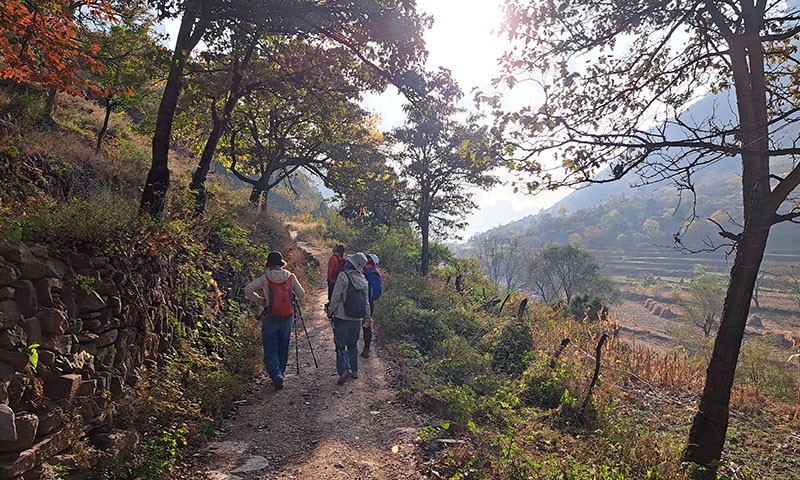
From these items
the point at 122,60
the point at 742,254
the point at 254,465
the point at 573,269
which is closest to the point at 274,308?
the point at 254,465

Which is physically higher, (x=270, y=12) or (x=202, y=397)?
(x=270, y=12)

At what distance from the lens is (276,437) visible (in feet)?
15.6

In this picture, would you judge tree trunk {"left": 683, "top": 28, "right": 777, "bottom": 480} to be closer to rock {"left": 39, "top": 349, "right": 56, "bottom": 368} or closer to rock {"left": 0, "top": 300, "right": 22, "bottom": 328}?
rock {"left": 39, "top": 349, "right": 56, "bottom": 368}

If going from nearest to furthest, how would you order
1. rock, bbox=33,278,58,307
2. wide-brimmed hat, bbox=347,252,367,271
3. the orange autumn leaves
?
rock, bbox=33,278,58,307 < the orange autumn leaves < wide-brimmed hat, bbox=347,252,367,271

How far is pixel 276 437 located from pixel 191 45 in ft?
22.4

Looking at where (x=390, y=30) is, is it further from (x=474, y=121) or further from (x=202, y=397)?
(x=474, y=121)

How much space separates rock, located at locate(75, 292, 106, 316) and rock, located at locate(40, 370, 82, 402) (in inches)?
29.9

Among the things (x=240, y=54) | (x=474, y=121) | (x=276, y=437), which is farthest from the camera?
(x=474, y=121)

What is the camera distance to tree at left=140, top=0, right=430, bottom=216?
6117 millimetres

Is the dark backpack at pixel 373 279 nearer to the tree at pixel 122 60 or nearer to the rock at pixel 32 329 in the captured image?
the rock at pixel 32 329

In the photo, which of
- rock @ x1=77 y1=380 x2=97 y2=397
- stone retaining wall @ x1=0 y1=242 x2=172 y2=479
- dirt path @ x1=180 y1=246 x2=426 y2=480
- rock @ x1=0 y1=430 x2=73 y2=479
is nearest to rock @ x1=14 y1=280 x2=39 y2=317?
stone retaining wall @ x1=0 y1=242 x2=172 y2=479

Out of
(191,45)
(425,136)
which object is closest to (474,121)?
(425,136)

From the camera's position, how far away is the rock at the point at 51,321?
3.35m

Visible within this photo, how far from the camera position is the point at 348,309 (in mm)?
6586
